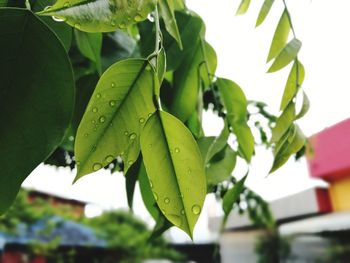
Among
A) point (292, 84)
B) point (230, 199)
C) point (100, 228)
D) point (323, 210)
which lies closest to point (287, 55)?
point (292, 84)

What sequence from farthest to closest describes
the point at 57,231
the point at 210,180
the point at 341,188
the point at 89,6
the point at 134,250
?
the point at 134,250, the point at 341,188, the point at 57,231, the point at 210,180, the point at 89,6

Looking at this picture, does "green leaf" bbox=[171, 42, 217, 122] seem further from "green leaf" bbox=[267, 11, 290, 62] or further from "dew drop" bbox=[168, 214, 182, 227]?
"dew drop" bbox=[168, 214, 182, 227]

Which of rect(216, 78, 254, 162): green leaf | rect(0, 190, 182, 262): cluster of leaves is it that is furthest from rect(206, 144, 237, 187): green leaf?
rect(0, 190, 182, 262): cluster of leaves

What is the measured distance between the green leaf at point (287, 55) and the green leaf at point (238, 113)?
6 cm

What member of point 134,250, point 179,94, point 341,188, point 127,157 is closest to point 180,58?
point 179,94

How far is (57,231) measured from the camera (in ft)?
15.1

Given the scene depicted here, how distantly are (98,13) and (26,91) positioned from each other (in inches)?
1.8

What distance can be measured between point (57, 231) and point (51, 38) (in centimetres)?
484

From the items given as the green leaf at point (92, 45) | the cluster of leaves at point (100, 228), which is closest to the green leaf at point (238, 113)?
the green leaf at point (92, 45)

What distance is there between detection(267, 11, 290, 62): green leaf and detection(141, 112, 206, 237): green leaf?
187 millimetres

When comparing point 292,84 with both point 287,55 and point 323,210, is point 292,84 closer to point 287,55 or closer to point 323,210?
point 287,55

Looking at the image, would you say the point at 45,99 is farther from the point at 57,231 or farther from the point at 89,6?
the point at 57,231

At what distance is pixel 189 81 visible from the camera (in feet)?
1.23

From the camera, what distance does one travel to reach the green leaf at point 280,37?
326 millimetres
